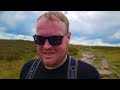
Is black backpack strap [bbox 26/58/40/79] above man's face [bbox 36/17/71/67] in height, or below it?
below

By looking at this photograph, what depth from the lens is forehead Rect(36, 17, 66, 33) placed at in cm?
249

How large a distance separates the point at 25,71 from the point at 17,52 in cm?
73

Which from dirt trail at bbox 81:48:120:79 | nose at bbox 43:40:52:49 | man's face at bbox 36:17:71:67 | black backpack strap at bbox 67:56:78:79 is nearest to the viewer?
black backpack strap at bbox 67:56:78:79

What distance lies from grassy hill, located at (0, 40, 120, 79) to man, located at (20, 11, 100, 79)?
24cm

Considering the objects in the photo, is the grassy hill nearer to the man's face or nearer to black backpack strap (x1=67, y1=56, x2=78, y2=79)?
the man's face

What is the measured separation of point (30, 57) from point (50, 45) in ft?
1.07

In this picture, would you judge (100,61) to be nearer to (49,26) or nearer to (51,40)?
(51,40)

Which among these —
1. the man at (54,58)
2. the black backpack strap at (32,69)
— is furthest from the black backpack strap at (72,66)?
the black backpack strap at (32,69)

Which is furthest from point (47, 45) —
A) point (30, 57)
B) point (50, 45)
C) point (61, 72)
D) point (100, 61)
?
point (100, 61)

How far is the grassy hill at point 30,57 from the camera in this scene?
114 inches

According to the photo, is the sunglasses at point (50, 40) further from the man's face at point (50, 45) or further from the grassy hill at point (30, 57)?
the grassy hill at point (30, 57)

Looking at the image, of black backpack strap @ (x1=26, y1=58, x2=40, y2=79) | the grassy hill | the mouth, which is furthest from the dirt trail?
black backpack strap @ (x1=26, y1=58, x2=40, y2=79)
